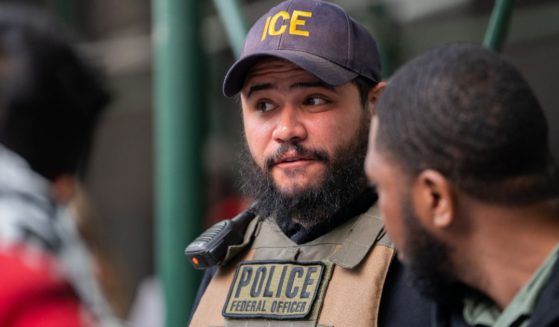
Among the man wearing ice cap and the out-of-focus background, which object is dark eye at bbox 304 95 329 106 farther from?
Result: the out-of-focus background

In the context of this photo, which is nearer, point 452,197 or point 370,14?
point 452,197

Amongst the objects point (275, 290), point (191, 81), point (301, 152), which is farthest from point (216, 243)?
point (191, 81)

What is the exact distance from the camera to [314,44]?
230 centimetres

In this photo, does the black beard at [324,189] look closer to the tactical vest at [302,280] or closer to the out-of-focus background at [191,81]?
the tactical vest at [302,280]

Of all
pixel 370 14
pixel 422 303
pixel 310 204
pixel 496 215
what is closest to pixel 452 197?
pixel 496 215

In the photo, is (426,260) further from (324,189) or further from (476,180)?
(324,189)

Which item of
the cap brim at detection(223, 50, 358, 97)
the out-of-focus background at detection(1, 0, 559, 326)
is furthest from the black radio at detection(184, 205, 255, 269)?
the out-of-focus background at detection(1, 0, 559, 326)

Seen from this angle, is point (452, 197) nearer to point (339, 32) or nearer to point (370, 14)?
point (339, 32)

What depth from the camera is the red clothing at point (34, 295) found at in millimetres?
1434

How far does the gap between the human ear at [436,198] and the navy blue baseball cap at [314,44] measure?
590mm

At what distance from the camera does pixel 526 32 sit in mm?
6922

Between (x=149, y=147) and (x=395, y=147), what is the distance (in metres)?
8.57

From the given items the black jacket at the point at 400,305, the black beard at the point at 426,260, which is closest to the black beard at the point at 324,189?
the black jacket at the point at 400,305

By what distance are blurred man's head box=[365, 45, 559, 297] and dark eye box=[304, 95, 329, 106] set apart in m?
0.51
